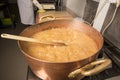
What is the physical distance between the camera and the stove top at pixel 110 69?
1.77ft

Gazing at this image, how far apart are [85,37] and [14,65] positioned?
51.0 inches

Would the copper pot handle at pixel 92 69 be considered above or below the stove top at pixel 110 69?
above

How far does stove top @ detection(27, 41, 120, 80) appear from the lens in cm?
54

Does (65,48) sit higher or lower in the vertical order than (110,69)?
higher

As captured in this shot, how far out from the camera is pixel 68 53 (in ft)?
1.63

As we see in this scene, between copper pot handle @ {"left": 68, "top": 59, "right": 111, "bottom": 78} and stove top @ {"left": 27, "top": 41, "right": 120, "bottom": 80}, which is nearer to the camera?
copper pot handle @ {"left": 68, "top": 59, "right": 111, "bottom": 78}

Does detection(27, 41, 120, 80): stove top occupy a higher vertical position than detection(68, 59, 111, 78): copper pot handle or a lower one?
lower

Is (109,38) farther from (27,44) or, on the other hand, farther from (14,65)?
(14,65)

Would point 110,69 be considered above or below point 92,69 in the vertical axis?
below

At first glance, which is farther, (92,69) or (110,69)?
(110,69)

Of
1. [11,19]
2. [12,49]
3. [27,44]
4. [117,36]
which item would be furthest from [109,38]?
[11,19]

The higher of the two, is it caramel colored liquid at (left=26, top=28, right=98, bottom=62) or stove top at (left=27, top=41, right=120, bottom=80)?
caramel colored liquid at (left=26, top=28, right=98, bottom=62)

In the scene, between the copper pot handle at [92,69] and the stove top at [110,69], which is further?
the stove top at [110,69]

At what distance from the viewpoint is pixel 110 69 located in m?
0.59
